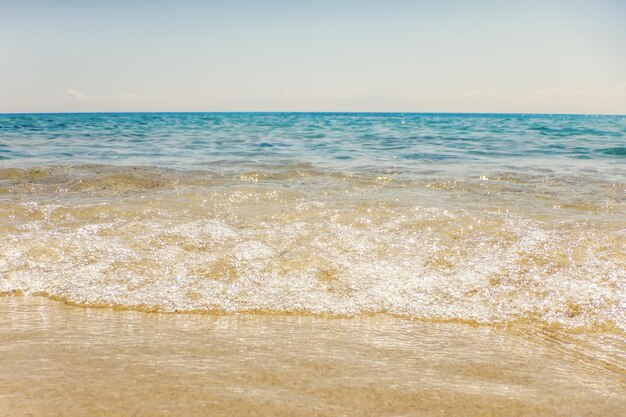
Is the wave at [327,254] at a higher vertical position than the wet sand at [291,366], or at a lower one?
higher

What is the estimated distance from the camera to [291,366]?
2.40 m

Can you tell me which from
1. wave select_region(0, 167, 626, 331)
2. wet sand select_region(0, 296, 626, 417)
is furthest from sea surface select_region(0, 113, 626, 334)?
wet sand select_region(0, 296, 626, 417)

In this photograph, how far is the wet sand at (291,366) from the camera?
201cm

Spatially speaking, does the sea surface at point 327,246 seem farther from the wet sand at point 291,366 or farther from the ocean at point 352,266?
the wet sand at point 291,366

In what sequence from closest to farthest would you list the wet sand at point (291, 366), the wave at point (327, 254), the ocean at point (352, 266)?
the wet sand at point (291, 366) < the ocean at point (352, 266) < the wave at point (327, 254)

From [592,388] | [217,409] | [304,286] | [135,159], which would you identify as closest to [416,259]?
[304,286]

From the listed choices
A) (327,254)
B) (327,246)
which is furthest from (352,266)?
(327,246)

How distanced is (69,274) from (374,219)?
291 cm

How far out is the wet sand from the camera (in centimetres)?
201

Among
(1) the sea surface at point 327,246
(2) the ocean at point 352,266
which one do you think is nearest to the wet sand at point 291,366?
(2) the ocean at point 352,266

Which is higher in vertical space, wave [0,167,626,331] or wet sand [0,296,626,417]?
wave [0,167,626,331]

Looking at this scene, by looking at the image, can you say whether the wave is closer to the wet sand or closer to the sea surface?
the sea surface

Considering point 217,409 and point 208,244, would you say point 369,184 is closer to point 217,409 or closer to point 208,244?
point 208,244

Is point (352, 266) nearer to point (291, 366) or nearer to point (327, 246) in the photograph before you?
point (327, 246)
